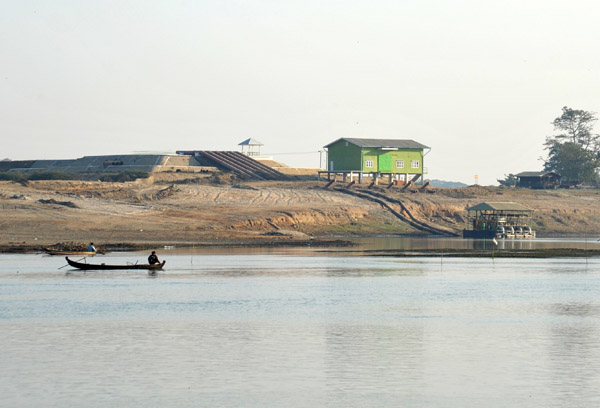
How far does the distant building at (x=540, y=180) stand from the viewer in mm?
174375

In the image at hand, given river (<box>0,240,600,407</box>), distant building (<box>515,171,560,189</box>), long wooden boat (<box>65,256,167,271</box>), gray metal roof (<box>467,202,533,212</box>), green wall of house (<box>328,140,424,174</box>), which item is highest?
green wall of house (<box>328,140,424,174</box>)

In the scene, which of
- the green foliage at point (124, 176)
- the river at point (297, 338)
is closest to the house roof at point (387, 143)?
the green foliage at point (124, 176)

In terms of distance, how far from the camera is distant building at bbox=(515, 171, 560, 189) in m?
174

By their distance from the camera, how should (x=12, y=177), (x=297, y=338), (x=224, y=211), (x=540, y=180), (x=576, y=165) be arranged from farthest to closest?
(x=576, y=165), (x=540, y=180), (x=12, y=177), (x=224, y=211), (x=297, y=338)

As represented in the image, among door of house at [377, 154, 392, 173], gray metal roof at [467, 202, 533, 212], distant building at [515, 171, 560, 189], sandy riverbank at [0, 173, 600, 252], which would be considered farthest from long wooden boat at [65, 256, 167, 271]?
distant building at [515, 171, 560, 189]

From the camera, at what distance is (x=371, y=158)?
145 meters

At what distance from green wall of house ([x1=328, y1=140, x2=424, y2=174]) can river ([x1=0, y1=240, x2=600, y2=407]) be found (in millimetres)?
77386

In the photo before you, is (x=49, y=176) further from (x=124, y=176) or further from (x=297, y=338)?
(x=297, y=338)

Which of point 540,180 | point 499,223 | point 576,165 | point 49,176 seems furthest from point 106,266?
point 576,165

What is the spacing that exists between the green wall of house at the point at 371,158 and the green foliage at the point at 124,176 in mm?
28629

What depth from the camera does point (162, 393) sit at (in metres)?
26.2

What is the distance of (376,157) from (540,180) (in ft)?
142

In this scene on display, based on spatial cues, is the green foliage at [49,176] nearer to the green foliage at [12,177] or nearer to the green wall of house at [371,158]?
the green foliage at [12,177]

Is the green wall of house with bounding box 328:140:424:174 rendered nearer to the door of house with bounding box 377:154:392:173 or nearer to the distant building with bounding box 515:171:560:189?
the door of house with bounding box 377:154:392:173
